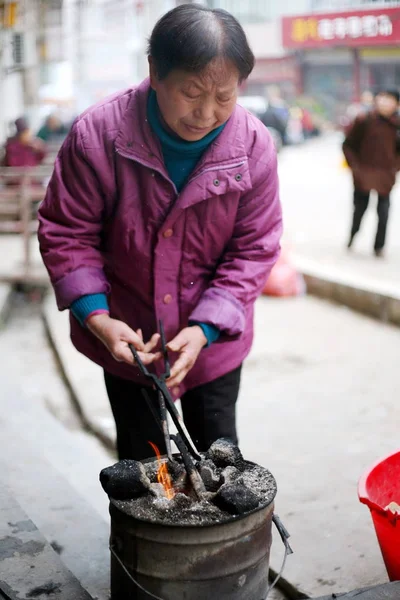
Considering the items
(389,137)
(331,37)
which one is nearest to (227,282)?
(389,137)

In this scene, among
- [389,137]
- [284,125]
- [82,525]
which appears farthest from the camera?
[284,125]

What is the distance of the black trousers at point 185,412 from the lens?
9.23 ft

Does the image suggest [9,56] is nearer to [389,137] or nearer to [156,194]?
[389,137]

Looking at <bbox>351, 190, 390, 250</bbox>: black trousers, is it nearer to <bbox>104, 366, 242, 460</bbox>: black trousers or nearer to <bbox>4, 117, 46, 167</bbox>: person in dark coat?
<bbox>4, 117, 46, 167</bbox>: person in dark coat

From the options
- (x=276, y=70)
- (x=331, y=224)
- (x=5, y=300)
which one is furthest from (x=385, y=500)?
(x=276, y=70)

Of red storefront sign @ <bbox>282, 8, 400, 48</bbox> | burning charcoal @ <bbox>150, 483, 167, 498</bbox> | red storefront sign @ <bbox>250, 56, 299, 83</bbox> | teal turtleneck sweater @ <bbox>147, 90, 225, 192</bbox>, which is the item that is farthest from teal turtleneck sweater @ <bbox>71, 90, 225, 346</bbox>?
red storefront sign @ <bbox>250, 56, 299, 83</bbox>

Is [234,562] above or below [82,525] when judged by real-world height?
above

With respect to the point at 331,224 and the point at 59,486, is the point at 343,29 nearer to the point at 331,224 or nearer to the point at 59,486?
the point at 331,224

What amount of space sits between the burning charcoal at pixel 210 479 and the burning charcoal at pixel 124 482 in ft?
0.61

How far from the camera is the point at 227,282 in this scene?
261 cm

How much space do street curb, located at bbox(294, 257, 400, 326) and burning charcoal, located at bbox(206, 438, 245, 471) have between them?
4.76 metres

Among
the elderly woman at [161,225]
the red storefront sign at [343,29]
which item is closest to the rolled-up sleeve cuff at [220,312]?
the elderly woman at [161,225]

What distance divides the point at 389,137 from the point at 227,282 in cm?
744

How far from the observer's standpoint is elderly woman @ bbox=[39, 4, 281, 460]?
2.47 m
